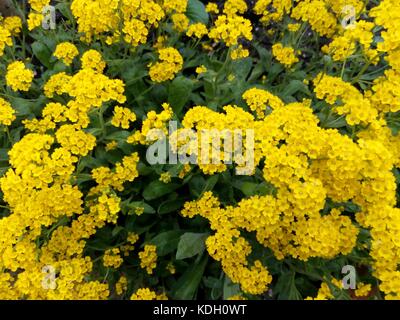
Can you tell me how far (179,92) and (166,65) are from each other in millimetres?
231

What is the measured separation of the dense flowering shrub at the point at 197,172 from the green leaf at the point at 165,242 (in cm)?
1

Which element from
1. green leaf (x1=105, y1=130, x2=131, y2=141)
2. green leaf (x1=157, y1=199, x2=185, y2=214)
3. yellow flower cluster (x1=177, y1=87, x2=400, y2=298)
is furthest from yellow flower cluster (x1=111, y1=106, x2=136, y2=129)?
green leaf (x1=157, y1=199, x2=185, y2=214)

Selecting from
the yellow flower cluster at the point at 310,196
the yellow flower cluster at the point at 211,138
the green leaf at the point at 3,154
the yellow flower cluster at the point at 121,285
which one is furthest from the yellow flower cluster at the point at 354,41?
the green leaf at the point at 3,154

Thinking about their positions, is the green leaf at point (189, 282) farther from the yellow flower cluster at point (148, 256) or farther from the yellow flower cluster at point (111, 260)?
the yellow flower cluster at point (111, 260)

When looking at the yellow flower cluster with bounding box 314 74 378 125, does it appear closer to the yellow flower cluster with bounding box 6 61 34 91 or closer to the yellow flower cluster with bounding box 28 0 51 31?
the yellow flower cluster with bounding box 6 61 34 91

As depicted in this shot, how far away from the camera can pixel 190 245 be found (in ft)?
9.23

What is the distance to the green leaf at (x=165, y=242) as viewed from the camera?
2.96 m

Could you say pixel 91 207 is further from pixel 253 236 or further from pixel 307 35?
pixel 307 35

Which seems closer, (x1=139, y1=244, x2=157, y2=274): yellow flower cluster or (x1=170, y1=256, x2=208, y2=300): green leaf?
(x1=139, y1=244, x2=157, y2=274): yellow flower cluster

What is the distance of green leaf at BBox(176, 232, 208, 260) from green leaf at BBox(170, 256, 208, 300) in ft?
0.85

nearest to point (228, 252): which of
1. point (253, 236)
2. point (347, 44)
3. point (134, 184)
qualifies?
point (253, 236)

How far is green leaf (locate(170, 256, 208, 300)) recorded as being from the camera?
2992 millimetres

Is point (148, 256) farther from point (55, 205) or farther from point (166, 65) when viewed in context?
point (166, 65)
